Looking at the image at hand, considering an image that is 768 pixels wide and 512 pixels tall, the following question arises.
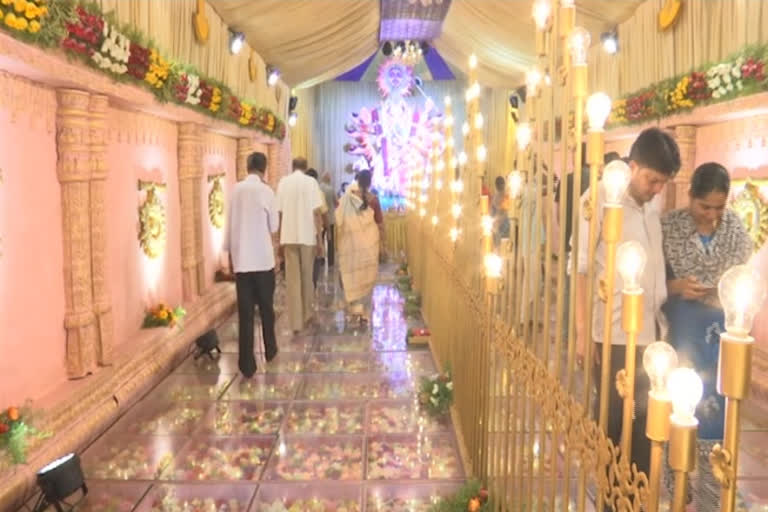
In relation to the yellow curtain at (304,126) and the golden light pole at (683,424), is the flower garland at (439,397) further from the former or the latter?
the yellow curtain at (304,126)

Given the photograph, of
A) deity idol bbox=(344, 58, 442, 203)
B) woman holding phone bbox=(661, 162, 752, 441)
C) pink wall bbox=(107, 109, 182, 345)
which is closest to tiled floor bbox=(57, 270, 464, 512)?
pink wall bbox=(107, 109, 182, 345)

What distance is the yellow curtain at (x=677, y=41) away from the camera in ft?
16.1

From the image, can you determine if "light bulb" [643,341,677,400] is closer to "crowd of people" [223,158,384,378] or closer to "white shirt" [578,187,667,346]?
"white shirt" [578,187,667,346]

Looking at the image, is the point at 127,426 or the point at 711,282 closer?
the point at 711,282

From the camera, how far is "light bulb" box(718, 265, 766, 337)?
1.01m

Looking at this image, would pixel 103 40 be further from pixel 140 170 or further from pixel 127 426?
pixel 127 426

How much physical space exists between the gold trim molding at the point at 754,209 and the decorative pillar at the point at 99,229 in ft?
14.1

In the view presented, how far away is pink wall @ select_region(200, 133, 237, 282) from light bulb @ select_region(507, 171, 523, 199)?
5456mm

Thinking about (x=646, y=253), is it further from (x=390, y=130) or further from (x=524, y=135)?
(x=390, y=130)

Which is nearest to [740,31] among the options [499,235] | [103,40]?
[499,235]

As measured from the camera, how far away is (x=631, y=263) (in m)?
1.38

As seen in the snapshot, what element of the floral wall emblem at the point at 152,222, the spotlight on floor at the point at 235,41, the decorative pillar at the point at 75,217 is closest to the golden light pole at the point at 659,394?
the decorative pillar at the point at 75,217

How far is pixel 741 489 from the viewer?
3.30m

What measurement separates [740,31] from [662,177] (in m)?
3.50
